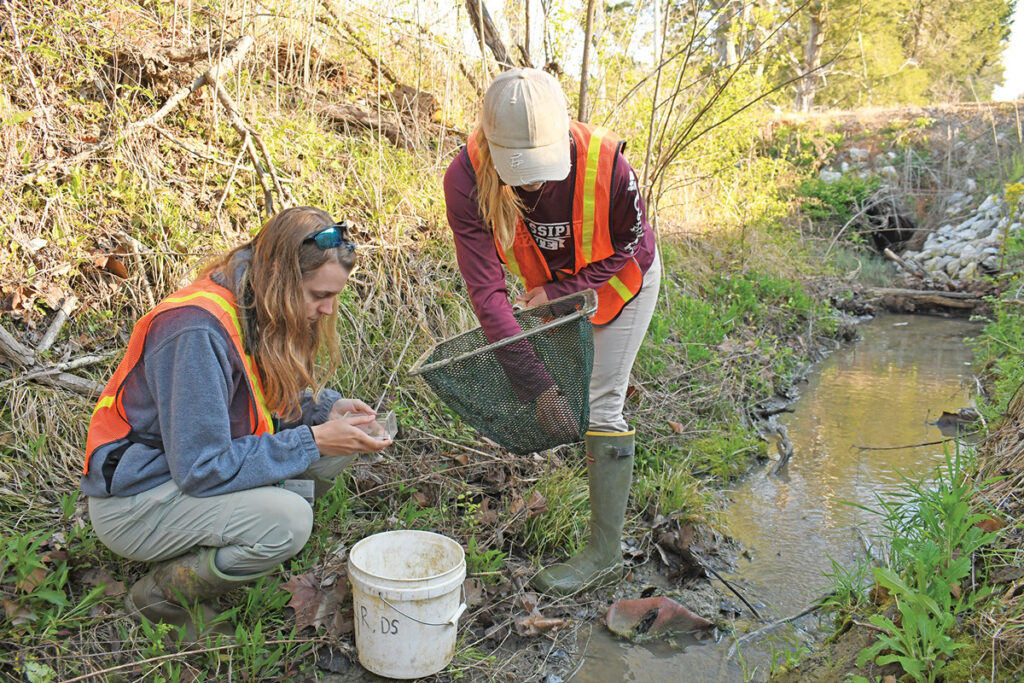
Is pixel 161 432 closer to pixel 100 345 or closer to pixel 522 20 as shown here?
pixel 100 345

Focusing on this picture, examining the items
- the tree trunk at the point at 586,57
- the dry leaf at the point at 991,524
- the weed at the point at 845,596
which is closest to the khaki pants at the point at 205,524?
the weed at the point at 845,596

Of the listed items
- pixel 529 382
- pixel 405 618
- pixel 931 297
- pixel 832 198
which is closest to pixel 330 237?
pixel 529 382

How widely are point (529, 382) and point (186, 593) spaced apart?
3.93 ft

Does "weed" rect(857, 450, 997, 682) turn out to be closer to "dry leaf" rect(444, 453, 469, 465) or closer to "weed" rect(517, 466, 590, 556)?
"weed" rect(517, 466, 590, 556)

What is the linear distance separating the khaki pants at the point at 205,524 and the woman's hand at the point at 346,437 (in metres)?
0.19

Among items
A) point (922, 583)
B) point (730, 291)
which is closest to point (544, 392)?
point (922, 583)

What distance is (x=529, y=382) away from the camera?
2510 mm

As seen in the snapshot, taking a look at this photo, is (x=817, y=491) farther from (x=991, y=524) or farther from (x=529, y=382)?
(x=529, y=382)

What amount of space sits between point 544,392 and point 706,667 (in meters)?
1.05

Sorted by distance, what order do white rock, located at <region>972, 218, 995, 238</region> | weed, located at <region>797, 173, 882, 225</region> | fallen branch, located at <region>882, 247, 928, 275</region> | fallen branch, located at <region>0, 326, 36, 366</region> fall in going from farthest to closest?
weed, located at <region>797, 173, 882, 225</region> < fallen branch, located at <region>882, 247, 928, 275</region> < white rock, located at <region>972, 218, 995, 238</region> < fallen branch, located at <region>0, 326, 36, 366</region>

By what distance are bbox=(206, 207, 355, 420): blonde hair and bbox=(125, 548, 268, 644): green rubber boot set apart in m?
0.52

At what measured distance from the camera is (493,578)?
2.82m

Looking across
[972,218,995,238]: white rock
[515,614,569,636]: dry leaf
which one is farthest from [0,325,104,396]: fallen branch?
[972,218,995,238]: white rock

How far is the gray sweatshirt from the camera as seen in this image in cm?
201
